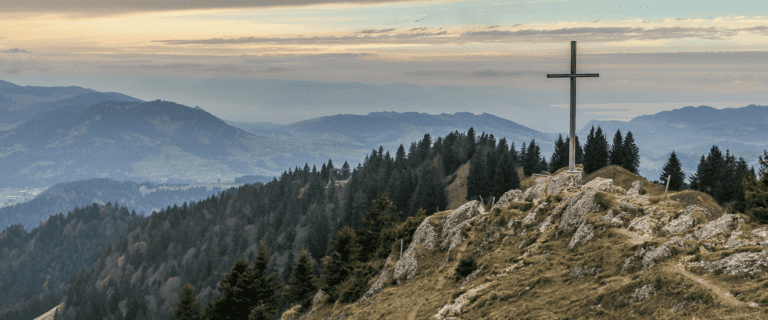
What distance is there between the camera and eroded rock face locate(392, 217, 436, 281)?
50.6m

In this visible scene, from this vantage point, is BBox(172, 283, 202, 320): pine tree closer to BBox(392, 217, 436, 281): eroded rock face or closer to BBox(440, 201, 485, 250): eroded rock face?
BBox(392, 217, 436, 281): eroded rock face

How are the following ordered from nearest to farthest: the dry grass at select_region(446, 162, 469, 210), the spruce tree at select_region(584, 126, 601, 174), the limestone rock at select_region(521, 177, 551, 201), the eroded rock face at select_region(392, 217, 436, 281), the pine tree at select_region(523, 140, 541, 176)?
the eroded rock face at select_region(392, 217, 436, 281), the limestone rock at select_region(521, 177, 551, 201), the spruce tree at select_region(584, 126, 601, 174), the pine tree at select_region(523, 140, 541, 176), the dry grass at select_region(446, 162, 469, 210)

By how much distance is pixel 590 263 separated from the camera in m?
28.9

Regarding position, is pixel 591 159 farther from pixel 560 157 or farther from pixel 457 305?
pixel 457 305

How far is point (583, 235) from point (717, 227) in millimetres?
7977

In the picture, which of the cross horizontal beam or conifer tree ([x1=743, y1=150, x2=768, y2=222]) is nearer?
conifer tree ([x1=743, y1=150, x2=768, y2=222])

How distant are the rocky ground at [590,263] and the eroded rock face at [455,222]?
0.23 metres

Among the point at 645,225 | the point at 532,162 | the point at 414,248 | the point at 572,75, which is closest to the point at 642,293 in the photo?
the point at 645,225

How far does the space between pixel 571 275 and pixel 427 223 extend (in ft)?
89.9

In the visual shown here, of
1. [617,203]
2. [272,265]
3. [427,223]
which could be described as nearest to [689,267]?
[617,203]

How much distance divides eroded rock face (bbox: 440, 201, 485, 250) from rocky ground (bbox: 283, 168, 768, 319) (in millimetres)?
225

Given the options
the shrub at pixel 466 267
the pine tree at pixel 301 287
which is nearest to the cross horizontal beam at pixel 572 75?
the shrub at pixel 466 267

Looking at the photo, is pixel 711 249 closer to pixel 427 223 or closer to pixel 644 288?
pixel 644 288

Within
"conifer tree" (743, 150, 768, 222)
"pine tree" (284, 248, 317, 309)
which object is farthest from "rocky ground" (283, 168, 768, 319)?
"pine tree" (284, 248, 317, 309)
